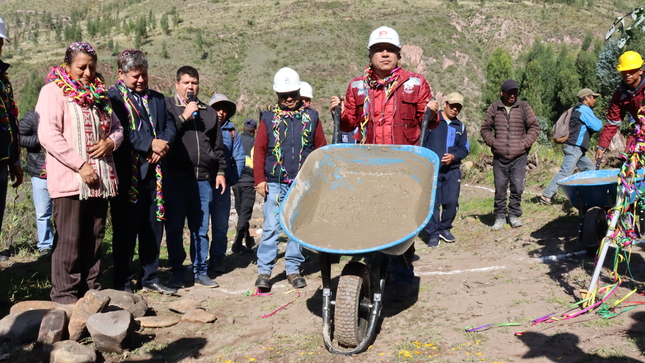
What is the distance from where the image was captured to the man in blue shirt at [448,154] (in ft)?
21.3

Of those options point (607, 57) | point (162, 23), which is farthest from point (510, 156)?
point (162, 23)

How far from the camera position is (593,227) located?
5242 mm

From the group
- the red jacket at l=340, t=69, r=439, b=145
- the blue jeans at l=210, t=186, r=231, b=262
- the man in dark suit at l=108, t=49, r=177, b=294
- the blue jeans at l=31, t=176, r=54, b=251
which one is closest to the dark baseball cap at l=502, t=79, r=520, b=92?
the red jacket at l=340, t=69, r=439, b=145

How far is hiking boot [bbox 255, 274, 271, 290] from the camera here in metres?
4.92

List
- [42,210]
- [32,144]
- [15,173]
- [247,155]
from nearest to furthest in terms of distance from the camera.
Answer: [15,173] < [32,144] < [42,210] < [247,155]

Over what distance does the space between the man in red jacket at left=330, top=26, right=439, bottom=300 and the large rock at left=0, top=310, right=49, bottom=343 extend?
8.52 feet

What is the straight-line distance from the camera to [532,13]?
3063 inches

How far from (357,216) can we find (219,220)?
236 cm

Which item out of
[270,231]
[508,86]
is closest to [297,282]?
[270,231]

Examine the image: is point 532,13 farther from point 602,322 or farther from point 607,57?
point 602,322

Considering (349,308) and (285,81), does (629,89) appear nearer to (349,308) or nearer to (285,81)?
(285,81)

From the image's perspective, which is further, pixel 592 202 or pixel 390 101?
pixel 592 202

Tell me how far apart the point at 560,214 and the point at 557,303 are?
3.49 meters

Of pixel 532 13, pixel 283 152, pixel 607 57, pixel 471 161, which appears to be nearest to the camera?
pixel 283 152
